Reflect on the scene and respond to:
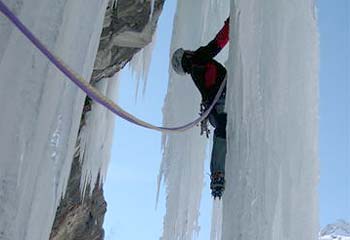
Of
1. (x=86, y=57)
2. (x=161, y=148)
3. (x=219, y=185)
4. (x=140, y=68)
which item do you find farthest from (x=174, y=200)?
(x=140, y=68)

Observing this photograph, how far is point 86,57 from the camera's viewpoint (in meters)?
1.96

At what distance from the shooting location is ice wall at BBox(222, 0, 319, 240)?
2324 millimetres

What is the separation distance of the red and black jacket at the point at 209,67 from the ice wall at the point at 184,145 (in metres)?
0.86

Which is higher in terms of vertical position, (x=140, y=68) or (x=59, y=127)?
(x=140, y=68)

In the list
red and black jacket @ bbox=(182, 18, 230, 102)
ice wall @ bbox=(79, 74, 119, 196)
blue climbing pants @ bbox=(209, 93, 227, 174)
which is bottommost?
blue climbing pants @ bbox=(209, 93, 227, 174)

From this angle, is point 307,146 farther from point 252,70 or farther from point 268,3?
point 268,3

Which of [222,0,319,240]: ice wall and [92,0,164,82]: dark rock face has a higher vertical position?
[92,0,164,82]: dark rock face

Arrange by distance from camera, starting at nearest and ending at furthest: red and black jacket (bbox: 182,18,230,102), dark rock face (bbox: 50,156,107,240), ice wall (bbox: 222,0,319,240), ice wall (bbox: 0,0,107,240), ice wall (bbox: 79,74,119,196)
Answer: ice wall (bbox: 0,0,107,240) → ice wall (bbox: 222,0,319,240) → red and black jacket (bbox: 182,18,230,102) → dark rock face (bbox: 50,156,107,240) → ice wall (bbox: 79,74,119,196)

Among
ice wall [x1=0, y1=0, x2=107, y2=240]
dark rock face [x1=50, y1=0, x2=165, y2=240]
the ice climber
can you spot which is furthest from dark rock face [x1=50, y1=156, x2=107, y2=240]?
ice wall [x1=0, y1=0, x2=107, y2=240]

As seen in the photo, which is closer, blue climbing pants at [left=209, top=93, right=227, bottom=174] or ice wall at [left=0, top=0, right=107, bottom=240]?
ice wall at [left=0, top=0, right=107, bottom=240]

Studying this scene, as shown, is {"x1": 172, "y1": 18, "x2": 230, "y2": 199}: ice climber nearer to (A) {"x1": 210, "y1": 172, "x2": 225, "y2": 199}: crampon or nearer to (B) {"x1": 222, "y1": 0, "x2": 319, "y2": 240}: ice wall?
(A) {"x1": 210, "y1": 172, "x2": 225, "y2": 199}: crampon

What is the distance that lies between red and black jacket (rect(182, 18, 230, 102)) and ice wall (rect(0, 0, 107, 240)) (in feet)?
5.01

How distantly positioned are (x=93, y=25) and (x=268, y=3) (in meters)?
1.18

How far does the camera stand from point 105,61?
19.3 feet
